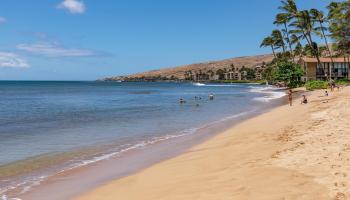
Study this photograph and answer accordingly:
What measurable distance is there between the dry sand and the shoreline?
1.89 ft

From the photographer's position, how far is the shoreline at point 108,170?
1073 cm

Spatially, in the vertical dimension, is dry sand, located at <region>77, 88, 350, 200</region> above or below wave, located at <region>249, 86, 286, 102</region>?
above

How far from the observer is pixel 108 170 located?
1309 cm

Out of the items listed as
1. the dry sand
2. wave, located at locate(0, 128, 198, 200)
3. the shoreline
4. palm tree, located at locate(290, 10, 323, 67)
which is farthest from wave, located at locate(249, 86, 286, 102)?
the dry sand

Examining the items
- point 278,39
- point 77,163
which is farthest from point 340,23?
point 77,163

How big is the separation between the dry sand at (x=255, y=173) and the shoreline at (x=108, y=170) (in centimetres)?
58

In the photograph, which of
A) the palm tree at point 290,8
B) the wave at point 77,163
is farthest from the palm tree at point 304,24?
the wave at point 77,163

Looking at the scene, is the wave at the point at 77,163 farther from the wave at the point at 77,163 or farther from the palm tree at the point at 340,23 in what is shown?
the palm tree at the point at 340,23

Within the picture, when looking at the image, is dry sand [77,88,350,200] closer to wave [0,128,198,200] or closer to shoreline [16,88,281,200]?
shoreline [16,88,281,200]

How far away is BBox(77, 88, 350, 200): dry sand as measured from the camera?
8.40m

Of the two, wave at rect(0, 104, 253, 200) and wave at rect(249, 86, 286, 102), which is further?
wave at rect(249, 86, 286, 102)

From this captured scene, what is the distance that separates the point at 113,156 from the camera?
606 inches

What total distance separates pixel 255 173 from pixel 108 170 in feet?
17.3

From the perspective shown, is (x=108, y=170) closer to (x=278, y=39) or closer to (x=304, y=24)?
(x=304, y=24)
